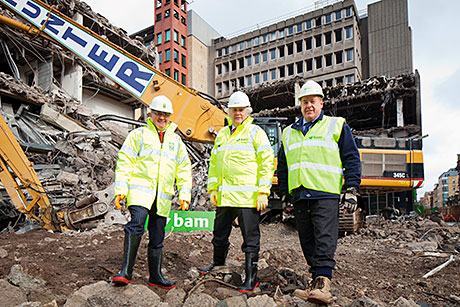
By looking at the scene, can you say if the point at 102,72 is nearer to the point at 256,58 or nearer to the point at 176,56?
the point at 256,58

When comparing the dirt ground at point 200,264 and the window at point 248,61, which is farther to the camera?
the window at point 248,61

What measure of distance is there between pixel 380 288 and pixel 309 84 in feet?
7.54

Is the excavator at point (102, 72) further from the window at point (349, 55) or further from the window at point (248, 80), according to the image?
the window at point (248, 80)

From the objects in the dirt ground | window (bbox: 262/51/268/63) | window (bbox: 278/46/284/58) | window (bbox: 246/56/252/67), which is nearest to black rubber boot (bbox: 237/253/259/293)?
the dirt ground

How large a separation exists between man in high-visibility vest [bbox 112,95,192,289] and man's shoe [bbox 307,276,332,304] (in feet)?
4.51

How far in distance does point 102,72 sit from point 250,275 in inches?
162

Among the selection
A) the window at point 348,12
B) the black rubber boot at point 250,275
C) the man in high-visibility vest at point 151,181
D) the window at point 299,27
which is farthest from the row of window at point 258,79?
the black rubber boot at point 250,275

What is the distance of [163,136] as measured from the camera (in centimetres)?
386

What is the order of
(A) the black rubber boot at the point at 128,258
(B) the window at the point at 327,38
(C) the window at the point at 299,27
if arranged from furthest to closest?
(C) the window at the point at 299,27 < (B) the window at the point at 327,38 < (A) the black rubber boot at the point at 128,258

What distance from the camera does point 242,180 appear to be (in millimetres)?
3824

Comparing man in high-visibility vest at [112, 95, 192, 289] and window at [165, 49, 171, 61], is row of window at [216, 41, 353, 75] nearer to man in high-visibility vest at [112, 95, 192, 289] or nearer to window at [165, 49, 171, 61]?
window at [165, 49, 171, 61]

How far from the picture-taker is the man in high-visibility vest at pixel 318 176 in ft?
11.0

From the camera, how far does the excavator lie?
6.01 metres

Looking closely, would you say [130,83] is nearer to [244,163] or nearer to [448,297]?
[244,163]
